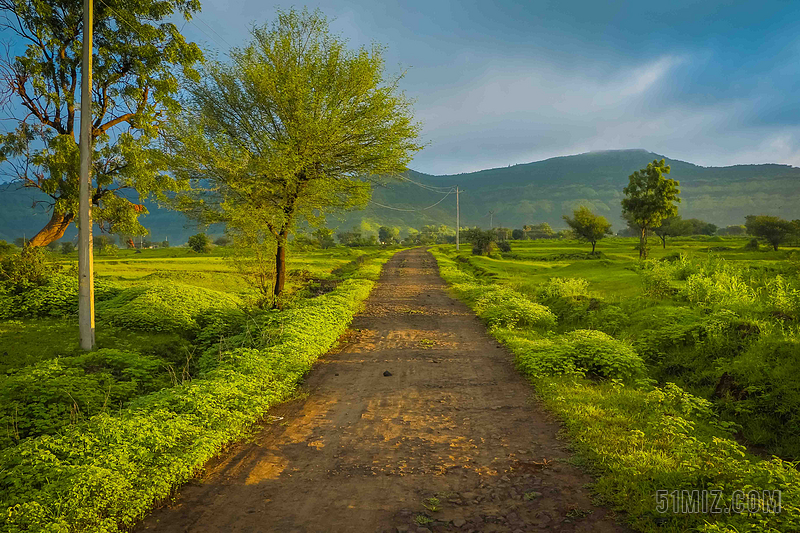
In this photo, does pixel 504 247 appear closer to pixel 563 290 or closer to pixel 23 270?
pixel 563 290

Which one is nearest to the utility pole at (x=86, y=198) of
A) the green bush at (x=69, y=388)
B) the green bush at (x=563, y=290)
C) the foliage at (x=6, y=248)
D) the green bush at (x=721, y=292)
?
the green bush at (x=69, y=388)

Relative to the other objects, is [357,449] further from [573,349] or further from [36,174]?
[36,174]

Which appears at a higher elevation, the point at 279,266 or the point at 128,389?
the point at 279,266

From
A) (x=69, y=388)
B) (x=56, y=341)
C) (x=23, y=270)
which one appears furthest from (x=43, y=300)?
(x=69, y=388)

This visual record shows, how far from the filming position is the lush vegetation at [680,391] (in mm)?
5039

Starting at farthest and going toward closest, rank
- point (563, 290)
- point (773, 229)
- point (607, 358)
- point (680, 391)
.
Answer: point (773, 229) < point (563, 290) < point (607, 358) < point (680, 391)

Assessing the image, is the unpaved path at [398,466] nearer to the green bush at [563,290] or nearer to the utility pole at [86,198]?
the utility pole at [86,198]

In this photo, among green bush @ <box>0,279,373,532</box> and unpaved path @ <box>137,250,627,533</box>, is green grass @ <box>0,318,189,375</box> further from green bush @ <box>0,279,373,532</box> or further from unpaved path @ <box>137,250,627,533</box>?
unpaved path @ <box>137,250,627,533</box>

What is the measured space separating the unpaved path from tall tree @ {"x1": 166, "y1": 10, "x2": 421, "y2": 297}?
9.25 m

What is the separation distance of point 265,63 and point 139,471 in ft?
53.5

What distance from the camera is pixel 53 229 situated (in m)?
17.5

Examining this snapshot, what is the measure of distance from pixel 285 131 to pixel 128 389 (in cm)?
1207

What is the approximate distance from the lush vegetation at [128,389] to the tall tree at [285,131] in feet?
15.2

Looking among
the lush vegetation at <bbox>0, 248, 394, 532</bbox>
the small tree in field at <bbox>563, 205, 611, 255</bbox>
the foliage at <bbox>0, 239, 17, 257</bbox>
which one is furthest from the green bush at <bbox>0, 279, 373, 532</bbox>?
the small tree in field at <bbox>563, 205, 611, 255</bbox>
